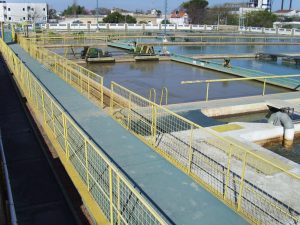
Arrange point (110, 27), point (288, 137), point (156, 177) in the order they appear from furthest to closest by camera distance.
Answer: point (110, 27) → point (288, 137) → point (156, 177)

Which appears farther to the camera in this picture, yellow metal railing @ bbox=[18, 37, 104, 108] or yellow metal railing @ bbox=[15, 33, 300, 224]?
yellow metal railing @ bbox=[18, 37, 104, 108]

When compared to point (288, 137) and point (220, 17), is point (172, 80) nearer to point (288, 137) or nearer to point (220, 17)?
point (288, 137)

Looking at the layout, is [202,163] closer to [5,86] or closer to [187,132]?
[187,132]

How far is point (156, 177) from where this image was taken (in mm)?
6109

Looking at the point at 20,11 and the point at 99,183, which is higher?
the point at 20,11

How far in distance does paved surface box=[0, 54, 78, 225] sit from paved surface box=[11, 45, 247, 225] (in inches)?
50.2

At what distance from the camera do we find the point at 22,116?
1197 cm

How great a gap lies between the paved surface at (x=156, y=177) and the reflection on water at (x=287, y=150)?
5.29 metres

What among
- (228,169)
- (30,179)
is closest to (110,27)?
(30,179)

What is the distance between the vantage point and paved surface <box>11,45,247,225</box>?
5125 mm

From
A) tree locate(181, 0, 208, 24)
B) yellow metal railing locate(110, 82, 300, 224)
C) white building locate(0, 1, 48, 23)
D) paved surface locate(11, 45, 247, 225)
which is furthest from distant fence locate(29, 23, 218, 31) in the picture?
white building locate(0, 1, 48, 23)

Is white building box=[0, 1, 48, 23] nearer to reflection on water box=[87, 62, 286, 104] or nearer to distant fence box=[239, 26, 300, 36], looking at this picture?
distant fence box=[239, 26, 300, 36]

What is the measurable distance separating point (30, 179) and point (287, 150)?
7.78 m

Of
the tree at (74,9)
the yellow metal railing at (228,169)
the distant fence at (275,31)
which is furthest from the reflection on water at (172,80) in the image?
the tree at (74,9)
